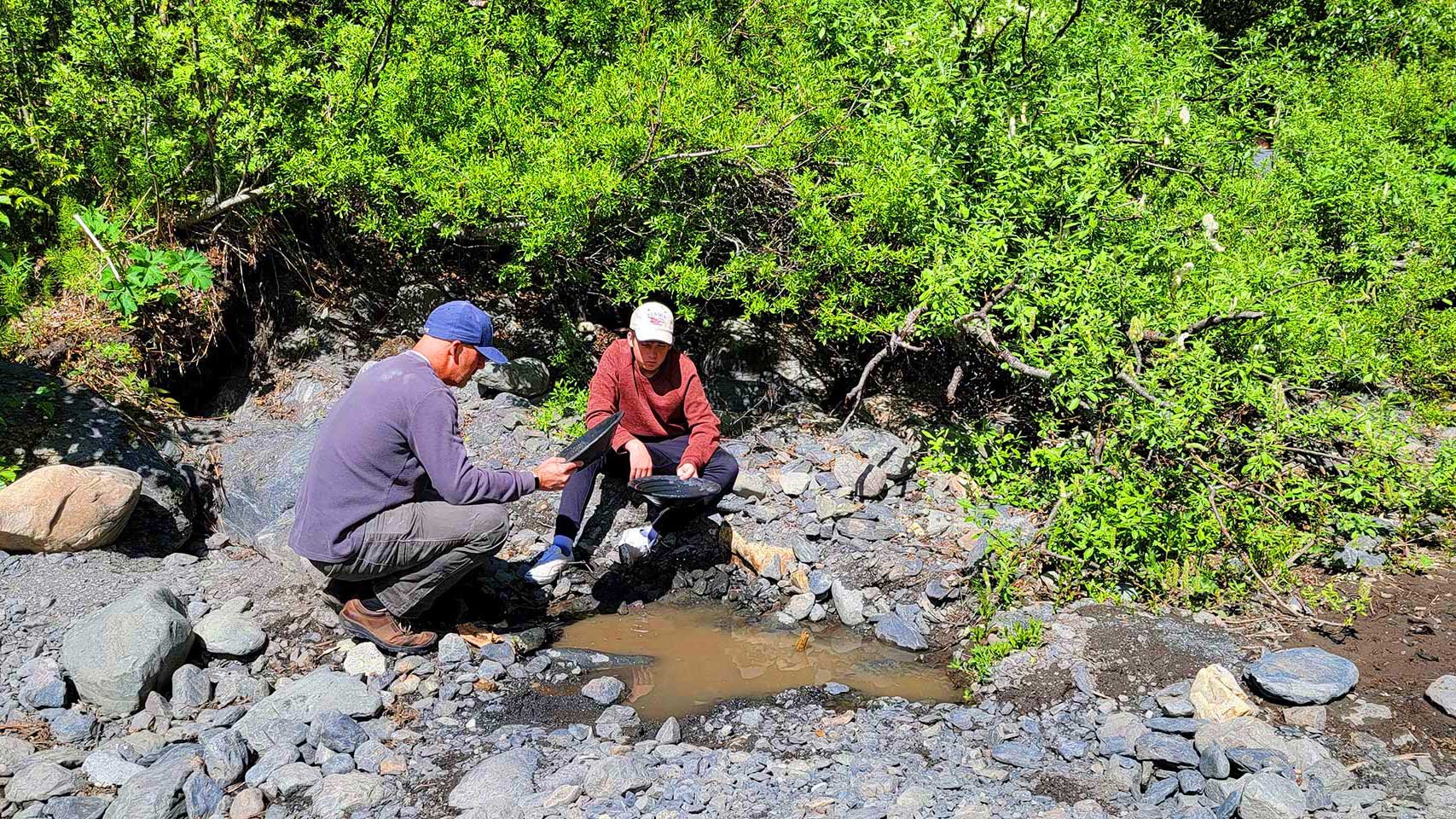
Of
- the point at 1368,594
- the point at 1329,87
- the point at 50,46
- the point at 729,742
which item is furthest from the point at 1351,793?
the point at 1329,87

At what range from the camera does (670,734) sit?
3732 mm

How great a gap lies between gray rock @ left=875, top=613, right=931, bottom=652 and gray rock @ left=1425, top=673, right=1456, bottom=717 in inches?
77.1

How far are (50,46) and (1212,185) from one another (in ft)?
25.4

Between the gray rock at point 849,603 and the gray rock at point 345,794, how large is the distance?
2.31 m

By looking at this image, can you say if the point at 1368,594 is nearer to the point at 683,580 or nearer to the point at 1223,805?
the point at 1223,805

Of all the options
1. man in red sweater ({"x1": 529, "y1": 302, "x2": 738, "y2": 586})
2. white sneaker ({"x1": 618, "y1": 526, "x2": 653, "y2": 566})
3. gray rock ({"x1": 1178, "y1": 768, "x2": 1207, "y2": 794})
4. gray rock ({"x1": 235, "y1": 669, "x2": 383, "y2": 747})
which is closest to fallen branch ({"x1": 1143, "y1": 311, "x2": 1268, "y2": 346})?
man in red sweater ({"x1": 529, "y1": 302, "x2": 738, "y2": 586})

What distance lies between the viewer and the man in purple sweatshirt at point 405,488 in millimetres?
4051

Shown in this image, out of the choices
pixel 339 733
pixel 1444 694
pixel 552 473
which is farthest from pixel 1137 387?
pixel 339 733

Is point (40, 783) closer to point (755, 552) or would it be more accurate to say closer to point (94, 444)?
point (94, 444)

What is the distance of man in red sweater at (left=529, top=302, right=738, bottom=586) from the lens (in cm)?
511

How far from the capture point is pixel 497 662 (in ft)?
14.1

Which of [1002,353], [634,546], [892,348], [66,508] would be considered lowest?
[634,546]

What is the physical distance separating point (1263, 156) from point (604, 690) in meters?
7.83

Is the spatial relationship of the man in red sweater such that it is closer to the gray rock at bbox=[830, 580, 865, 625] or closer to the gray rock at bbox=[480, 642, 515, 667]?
the gray rock at bbox=[480, 642, 515, 667]
